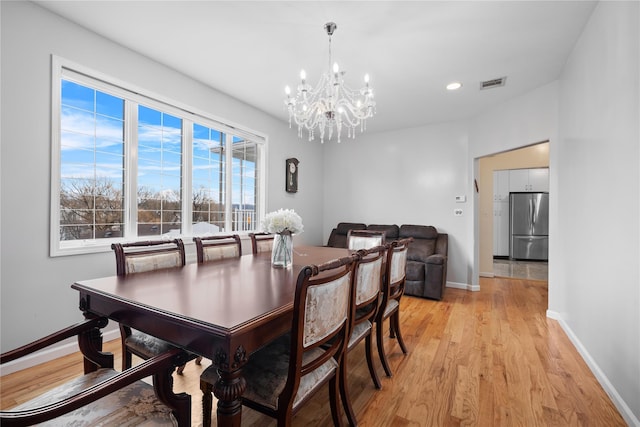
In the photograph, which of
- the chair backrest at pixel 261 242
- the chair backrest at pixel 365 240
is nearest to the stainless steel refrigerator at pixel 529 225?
the chair backrest at pixel 365 240

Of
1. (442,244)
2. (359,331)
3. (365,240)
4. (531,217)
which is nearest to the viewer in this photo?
(359,331)

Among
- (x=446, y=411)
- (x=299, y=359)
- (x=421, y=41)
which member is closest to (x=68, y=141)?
(x=299, y=359)

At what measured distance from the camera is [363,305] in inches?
67.3

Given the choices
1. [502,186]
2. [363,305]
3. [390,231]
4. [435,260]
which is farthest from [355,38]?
[502,186]

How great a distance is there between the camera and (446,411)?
1.71 metres

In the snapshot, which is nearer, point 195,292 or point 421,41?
point 195,292

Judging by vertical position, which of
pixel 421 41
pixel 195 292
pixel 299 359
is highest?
pixel 421 41

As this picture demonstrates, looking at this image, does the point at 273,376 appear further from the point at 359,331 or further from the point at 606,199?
the point at 606,199

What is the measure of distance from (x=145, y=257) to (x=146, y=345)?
603 millimetres

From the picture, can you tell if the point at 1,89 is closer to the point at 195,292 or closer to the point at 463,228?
the point at 195,292

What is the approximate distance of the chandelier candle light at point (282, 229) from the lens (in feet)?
6.64

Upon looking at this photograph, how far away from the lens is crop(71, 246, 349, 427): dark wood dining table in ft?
3.27

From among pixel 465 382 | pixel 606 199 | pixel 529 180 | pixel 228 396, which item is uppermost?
pixel 529 180

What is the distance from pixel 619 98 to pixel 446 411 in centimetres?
220
